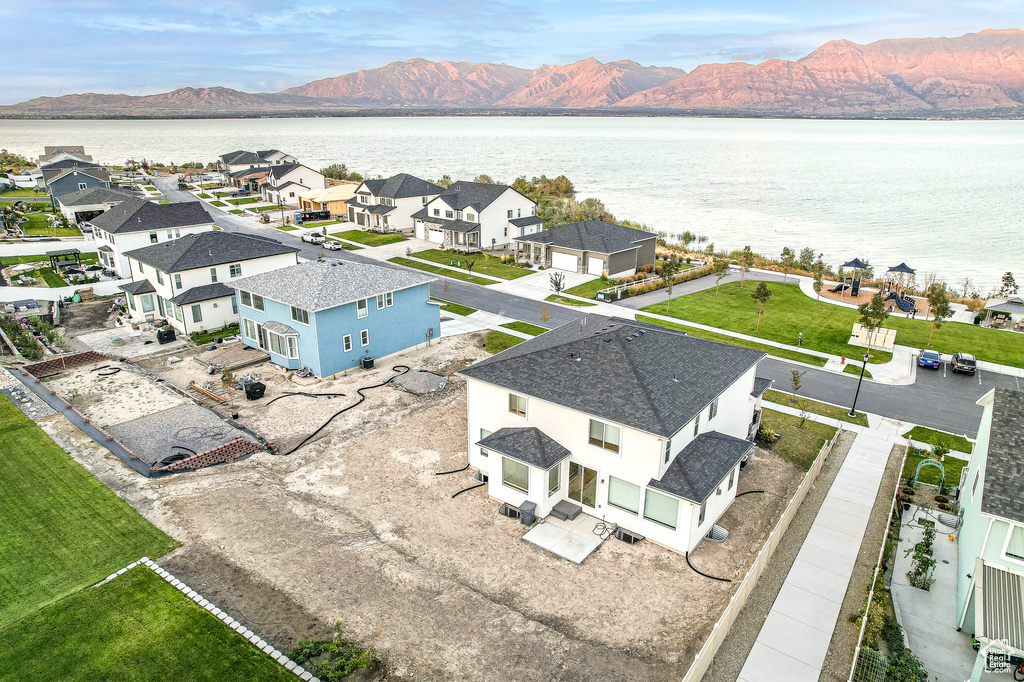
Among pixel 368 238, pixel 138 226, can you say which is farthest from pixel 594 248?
pixel 138 226

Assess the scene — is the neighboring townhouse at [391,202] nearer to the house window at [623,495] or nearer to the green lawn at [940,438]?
the green lawn at [940,438]

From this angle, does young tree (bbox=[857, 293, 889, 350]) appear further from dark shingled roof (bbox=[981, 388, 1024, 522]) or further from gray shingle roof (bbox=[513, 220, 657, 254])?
gray shingle roof (bbox=[513, 220, 657, 254])

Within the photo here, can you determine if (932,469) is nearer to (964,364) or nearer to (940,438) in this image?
(940,438)

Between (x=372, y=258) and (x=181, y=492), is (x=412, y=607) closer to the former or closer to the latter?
(x=181, y=492)

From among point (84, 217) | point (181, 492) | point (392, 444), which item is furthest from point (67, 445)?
point (84, 217)

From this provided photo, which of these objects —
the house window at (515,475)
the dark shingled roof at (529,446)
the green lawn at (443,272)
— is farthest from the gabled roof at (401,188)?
the house window at (515,475)

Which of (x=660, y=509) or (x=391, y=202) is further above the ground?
(x=391, y=202)

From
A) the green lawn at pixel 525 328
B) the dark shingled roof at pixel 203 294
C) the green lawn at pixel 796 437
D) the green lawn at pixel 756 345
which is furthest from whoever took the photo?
the green lawn at pixel 525 328

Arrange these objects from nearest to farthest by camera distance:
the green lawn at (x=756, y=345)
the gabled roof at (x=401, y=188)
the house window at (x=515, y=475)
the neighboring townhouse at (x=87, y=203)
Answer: the house window at (x=515, y=475), the green lawn at (x=756, y=345), the neighboring townhouse at (x=87, y=203), the gabled roof at (x=401, y=188)
